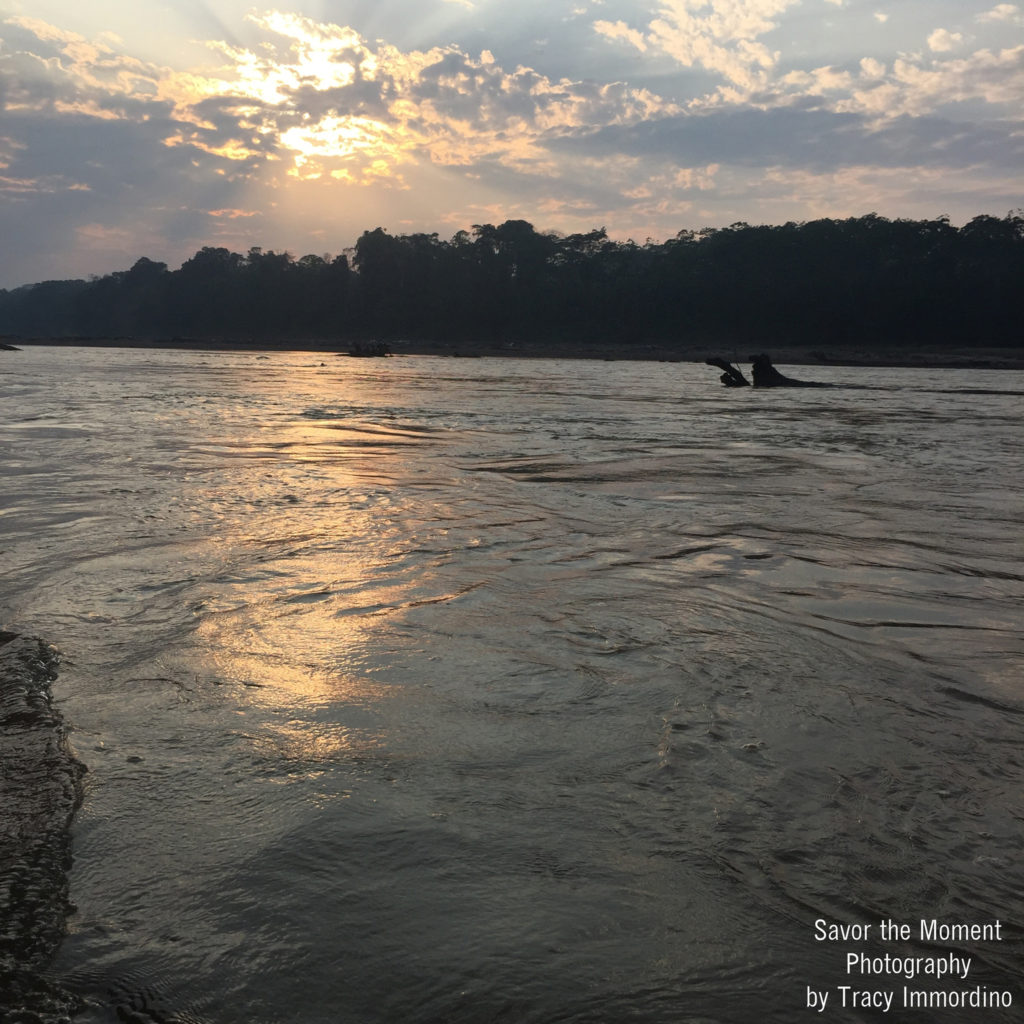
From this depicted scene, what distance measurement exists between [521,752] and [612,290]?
3804 inches

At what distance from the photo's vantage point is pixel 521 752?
9.79 feet

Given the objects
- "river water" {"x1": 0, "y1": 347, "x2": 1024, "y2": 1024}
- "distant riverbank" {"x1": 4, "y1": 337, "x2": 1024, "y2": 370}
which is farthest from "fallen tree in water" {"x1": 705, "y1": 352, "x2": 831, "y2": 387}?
"distant riverbank" {"x1": 4, "y1": 337, "x2": 1024, "y2": 370}

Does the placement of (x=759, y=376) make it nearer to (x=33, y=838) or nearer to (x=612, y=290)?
(x=33, y=838)

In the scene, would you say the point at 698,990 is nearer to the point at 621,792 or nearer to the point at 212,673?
the point at 621,792

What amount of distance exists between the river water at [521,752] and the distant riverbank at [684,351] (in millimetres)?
52622

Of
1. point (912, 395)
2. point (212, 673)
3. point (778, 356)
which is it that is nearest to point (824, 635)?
point (212, 673)

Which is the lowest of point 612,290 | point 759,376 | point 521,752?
point 521,752

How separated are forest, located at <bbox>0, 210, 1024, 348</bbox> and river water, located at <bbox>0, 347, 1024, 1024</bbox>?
266 feet

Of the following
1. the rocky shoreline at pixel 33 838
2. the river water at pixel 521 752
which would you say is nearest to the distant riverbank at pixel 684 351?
the river water at pixel 521 752

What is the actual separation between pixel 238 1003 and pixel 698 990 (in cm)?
103

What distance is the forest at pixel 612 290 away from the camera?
79.1 m

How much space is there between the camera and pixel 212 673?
141 inches

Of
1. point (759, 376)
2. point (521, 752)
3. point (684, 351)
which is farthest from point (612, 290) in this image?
point (521, 752)

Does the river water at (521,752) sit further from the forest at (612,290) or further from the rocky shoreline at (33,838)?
the forest at (612,290)
